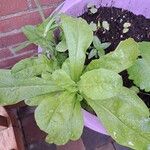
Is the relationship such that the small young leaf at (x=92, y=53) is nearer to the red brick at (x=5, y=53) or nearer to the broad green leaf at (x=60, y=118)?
the broad green leaf at (x=60, y=118)

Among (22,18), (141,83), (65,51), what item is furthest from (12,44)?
(141,83)

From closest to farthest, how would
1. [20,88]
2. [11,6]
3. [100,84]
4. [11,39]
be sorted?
[100,84], [20,88], [11,6], [11,39]

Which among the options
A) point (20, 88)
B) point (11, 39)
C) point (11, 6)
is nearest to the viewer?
point (20, 88)

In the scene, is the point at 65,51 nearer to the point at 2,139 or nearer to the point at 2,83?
the point at 2,83

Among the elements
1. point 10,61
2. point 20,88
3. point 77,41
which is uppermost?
point 77,41

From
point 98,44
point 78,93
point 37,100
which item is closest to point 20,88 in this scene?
point 37,100

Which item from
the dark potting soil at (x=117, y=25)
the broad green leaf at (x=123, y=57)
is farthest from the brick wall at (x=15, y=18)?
the broad green leaf at (x=123, y=57)

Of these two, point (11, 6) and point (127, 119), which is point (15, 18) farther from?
point (127, 119)

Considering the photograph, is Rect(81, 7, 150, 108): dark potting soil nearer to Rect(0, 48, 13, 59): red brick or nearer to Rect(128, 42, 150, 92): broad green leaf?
Rect(128, 42, 150, 92): broad green leaf
